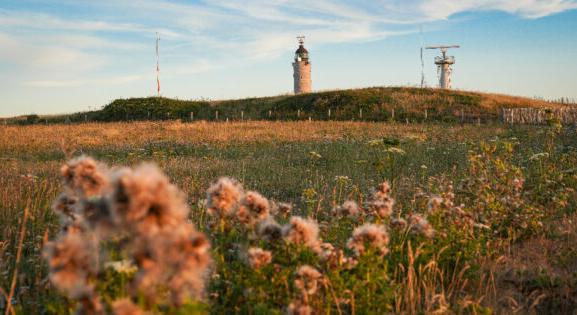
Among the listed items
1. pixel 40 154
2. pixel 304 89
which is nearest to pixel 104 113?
pixel 304 89

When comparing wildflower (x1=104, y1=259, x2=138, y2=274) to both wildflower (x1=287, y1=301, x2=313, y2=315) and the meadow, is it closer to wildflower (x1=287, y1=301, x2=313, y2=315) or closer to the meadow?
the meadow

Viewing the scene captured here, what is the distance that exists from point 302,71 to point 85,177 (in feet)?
203

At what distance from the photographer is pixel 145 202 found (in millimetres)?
1702

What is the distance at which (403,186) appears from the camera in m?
10.3

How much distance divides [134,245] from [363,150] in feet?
53.8

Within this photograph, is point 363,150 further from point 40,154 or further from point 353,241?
point 353,241

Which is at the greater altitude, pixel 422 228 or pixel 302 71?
pixel 302 71

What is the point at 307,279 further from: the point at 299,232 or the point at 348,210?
the point at 348,210

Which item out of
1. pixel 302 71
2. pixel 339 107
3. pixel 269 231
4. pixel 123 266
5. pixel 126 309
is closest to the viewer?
pixel 126 309

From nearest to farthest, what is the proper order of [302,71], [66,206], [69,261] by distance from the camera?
1. [69,261]
2. [66,206]
3. [302,71]

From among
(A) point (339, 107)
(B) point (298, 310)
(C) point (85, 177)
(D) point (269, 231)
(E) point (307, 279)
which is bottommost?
(B) point (298, 310)

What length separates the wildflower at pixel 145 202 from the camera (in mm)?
1697

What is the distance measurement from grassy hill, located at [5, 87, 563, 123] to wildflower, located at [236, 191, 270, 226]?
36.9 meters

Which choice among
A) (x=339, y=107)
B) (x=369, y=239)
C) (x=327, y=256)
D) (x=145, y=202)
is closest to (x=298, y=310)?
(x=327, y=256)
